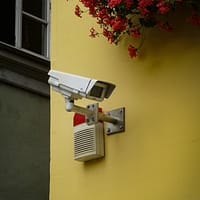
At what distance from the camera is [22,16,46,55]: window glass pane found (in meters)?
10.5

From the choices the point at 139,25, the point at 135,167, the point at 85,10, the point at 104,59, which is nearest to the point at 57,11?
the point at 85,10

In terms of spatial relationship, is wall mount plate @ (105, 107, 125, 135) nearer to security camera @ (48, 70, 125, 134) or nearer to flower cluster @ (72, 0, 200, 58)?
security camera @ (48, 70, 125, 134)

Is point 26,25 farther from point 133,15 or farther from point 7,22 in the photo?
point 133,15

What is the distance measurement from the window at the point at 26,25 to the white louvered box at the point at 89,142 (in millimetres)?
5227

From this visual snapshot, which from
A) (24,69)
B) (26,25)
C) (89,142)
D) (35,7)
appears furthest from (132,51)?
(35,7)

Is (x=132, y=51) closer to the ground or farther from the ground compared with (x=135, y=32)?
closer to the ground

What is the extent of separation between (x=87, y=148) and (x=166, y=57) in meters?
0.89

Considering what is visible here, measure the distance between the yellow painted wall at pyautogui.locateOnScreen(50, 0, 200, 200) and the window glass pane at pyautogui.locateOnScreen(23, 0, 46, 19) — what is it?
530cm

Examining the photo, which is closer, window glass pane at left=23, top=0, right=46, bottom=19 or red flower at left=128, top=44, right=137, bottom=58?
red flower at left=128, top=44, right=137, bottom=58

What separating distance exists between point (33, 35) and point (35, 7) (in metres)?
0.50

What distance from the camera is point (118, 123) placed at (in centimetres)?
496

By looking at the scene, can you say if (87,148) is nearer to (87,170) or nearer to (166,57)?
(87,170)

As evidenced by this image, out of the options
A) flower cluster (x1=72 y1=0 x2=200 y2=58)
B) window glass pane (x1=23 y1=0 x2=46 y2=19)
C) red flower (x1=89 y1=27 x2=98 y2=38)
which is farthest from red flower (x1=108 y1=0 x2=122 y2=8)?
window glass pane (x1=23 y1=0 x2=46 y2=19)

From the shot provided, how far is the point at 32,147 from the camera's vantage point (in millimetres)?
10109
